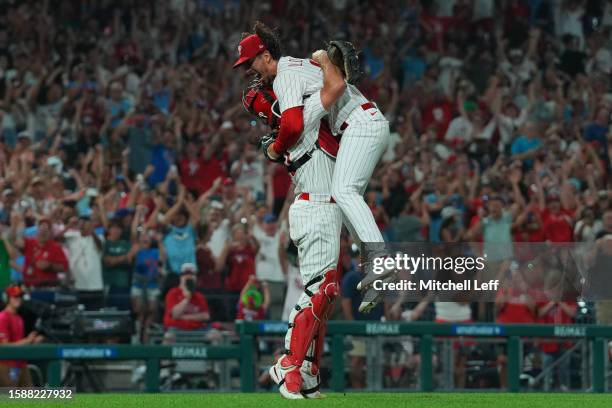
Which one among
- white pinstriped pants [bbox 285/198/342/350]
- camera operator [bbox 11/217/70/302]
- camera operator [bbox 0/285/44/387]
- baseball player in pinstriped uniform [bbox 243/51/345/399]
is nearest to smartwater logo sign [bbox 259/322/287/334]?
camera operator [bbox 0/285/44/387]

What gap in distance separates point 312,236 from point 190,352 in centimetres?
418

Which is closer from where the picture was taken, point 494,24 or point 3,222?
point 3,222

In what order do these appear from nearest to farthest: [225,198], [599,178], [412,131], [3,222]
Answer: [3,222], [225,198], [599,178], [412,131]

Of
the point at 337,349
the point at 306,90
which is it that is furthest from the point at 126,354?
the point at 306,90

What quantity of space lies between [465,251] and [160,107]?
10898mm

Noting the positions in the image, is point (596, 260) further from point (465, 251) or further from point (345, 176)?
point (345, 176)

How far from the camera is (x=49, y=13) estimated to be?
2103 cm

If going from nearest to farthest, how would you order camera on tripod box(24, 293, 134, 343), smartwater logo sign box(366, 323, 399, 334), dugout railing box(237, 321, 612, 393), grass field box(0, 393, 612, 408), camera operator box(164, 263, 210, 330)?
1. grass field box(0, 393, 612, 408)
2. dugout railing box(237, 321, 612, 393)
3. smartwater logo sign box(366, 323, 399, 334)
4. camera on tripod box(24, 293, 134, 343)
5. camera operator box(164, 263, 210, 330)

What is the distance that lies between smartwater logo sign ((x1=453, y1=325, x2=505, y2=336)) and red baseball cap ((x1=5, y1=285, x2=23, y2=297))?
4040 millimetres

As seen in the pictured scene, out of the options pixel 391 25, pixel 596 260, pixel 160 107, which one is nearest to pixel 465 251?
pixel 596 260

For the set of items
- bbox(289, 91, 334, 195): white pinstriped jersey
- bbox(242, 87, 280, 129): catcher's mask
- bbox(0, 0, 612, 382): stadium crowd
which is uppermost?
bbox(0, 0, 612, 382): stadium crowd

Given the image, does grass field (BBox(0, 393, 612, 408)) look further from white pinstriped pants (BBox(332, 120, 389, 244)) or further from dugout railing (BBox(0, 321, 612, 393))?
dugout railing (BBox(0, 321, 612, 393))

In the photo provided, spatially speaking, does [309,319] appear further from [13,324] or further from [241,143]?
[241,143]

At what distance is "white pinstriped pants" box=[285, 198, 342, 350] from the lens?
7.96 metres
